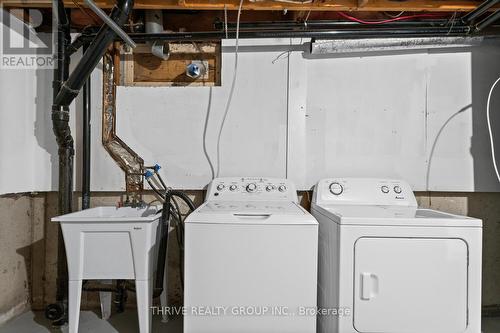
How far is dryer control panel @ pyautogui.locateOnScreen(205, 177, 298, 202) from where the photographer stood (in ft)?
6.21

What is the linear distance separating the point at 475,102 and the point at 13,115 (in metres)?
3.24

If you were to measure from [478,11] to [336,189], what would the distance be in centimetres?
139

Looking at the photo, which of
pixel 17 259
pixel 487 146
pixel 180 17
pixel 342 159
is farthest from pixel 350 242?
pixel 17 259

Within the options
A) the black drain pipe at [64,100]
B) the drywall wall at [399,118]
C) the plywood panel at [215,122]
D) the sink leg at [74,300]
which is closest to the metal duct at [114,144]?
the plywood panel at [215,122]

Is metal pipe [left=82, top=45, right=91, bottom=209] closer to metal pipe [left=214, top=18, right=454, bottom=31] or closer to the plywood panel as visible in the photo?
the plywood panel

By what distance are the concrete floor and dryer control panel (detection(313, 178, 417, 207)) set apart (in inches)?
39.6

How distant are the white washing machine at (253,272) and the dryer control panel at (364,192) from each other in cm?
58

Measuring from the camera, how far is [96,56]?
1652mm

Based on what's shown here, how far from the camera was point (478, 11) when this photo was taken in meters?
1.76

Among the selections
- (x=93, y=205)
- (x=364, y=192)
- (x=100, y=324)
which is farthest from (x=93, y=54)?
(x=364, y=192)

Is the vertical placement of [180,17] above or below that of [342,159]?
above

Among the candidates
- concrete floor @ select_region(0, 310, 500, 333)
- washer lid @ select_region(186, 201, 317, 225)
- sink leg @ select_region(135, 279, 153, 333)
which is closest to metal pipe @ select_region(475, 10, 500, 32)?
washer lid @ select_region(186, 201, 317, 225)

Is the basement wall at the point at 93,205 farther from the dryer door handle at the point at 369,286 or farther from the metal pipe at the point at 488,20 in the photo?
the metal pipe at the point at 488,20

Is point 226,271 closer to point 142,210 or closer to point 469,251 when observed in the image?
point 142,210
